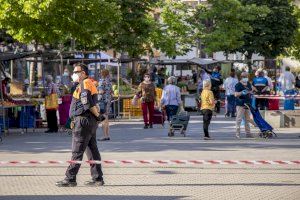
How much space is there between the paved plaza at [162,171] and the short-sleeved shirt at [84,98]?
115 cm

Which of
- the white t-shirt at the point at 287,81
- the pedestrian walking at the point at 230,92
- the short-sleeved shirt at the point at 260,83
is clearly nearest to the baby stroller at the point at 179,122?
Result: the short-sleeved shirt at the point at 260,83

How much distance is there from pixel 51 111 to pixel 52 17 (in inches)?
346

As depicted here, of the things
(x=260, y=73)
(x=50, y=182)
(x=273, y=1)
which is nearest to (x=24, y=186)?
(x=50, y=182)

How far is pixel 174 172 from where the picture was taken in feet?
46.3

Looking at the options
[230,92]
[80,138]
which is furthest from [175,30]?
[80,138]

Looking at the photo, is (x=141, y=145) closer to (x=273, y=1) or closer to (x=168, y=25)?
(x=168, y=25)

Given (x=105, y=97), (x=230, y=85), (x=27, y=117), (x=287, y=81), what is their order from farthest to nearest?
(x=287, y=81)
(x=230, y=85)
(x=27, y=117)
(x=105, y=97)

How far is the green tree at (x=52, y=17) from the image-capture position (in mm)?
31891

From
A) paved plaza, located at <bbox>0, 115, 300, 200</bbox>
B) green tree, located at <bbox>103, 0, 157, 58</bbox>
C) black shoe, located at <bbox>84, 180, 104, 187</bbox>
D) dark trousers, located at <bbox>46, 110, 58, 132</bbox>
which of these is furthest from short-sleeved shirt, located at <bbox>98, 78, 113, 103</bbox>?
green tree, located at <bbox>103, 0, 157, 58</bbox>

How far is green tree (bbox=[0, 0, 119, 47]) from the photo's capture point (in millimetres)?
31891

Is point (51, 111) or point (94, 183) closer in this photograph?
point (94, 183)

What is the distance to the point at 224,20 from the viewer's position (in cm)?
6103

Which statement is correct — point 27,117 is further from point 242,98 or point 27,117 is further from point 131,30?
point 131,30

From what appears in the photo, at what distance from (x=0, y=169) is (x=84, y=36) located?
1964cm
